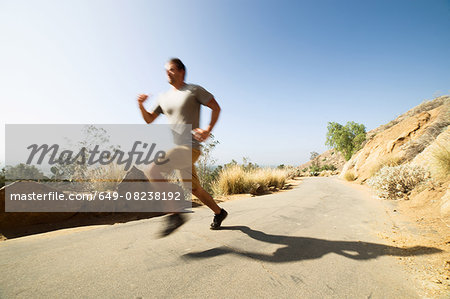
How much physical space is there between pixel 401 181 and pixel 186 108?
18.8 feet

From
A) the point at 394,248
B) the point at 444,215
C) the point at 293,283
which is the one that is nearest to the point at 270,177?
the point at 444,215

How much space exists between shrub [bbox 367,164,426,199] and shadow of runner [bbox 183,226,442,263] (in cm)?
355

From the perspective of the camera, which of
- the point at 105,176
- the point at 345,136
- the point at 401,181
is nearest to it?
the point at 401,181

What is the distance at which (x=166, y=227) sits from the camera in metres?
1.88

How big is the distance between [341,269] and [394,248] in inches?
33.8

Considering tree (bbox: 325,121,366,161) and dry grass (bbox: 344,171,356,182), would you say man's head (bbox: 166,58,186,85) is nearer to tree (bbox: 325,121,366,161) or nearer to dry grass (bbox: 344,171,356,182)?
dry grass (bbox: 344,171,356,182)

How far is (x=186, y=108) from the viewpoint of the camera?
2.07 metres

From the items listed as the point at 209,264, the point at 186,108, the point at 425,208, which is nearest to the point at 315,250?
the point at 209,264

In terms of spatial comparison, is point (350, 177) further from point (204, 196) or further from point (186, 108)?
point (186, 108)

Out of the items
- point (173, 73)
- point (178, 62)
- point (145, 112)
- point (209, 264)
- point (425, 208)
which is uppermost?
point (178, 62)

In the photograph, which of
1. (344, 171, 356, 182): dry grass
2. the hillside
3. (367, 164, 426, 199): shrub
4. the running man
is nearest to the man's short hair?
the running man

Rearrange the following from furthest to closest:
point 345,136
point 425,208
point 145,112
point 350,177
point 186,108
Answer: point 345,136 < point 350,177 < point 425,208 < point 145,112 < point 186,108

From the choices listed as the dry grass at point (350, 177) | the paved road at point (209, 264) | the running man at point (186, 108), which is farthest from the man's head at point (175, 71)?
the dry grass at point (350, 177)

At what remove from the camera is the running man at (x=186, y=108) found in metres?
1.96
